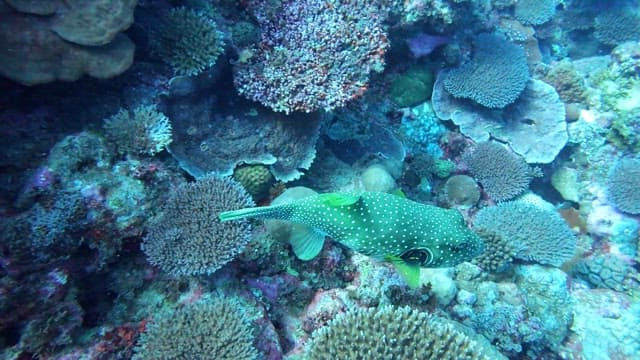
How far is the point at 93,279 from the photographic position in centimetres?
408

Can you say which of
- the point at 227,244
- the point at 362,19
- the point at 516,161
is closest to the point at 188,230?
the point at 227,244

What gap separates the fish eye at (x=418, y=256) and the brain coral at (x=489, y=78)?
5.63 m

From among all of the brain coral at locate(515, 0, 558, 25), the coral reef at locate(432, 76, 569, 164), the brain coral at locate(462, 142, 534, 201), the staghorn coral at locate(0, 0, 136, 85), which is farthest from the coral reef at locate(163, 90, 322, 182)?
the brain coral at locate(515, 0, 558, 25)

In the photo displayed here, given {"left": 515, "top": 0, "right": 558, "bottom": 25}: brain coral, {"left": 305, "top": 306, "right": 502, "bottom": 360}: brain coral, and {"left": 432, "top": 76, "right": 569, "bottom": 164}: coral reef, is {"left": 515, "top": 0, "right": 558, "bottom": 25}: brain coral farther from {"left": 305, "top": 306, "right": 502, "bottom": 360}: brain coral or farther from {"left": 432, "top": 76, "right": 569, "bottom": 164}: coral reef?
{"left": 305, "top": 306, "right": 502, "bottom": 360}: brain coral

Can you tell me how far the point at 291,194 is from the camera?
540cm

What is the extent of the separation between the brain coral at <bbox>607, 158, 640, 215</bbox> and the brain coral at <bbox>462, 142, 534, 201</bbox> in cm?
207

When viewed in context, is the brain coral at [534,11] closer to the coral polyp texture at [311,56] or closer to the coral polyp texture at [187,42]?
the coral polyp texture at [311,56]

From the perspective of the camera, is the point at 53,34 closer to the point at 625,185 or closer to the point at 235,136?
the point at 235,136

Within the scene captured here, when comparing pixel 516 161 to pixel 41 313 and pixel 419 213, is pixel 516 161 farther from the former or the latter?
pixel 41 313

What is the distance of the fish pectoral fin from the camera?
4.09 m

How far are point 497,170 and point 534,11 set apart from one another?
675 centimetres

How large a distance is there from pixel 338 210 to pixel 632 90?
34.7 ft

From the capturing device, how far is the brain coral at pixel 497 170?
26.8ft

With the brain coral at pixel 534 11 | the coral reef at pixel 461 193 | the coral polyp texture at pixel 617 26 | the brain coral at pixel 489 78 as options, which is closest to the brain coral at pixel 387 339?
the coral reef at pixel 461 193
